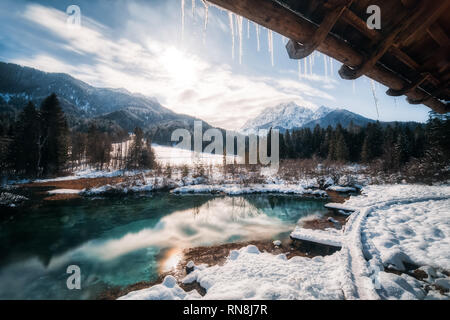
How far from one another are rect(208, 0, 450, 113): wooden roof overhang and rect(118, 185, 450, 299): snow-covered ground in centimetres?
469

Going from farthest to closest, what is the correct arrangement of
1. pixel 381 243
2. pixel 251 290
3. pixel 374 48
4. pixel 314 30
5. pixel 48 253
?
pixel 48 253
pixel 381 243
pixel 251 290
pixel 374 48
pixel 314 30

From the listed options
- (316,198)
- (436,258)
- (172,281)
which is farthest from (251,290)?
(316,198)

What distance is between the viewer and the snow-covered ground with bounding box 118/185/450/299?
4.30 meters

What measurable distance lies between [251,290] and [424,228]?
Result: 8722 millimetres

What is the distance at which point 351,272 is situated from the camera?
200 inches

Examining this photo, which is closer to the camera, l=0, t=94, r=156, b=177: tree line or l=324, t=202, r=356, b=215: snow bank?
l=324, t=202, r=356, b=215: snow bank

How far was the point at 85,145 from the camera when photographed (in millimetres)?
48812

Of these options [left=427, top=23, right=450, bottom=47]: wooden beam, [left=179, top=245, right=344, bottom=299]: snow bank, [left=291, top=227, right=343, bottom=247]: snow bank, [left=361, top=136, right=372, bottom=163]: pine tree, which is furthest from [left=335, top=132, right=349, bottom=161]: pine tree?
[left=427, top=23, right=450, bottom=47]: wooden beam

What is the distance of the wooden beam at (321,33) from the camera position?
2.21 m

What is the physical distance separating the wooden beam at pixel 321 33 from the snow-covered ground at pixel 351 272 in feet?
16.8

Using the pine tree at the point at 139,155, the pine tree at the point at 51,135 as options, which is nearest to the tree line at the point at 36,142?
the pine tree at the point at 51,135

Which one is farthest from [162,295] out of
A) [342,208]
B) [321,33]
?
[342,208]

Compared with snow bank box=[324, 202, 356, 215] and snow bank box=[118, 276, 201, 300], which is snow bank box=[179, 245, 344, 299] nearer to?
snow bank box=[118, 276, 201, 300]
